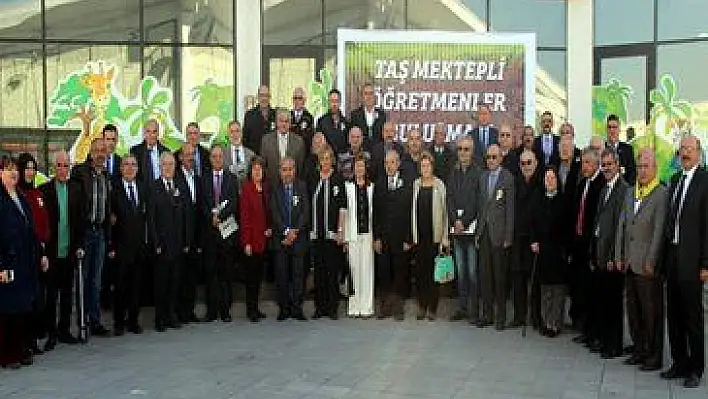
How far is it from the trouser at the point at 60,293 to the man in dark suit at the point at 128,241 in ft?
1.85

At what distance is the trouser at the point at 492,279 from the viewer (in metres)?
9.53

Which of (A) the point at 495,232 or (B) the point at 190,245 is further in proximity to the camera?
(B) the point at 190,245

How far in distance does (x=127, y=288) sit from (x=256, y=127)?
289cm

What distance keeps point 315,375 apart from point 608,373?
2.65 meters

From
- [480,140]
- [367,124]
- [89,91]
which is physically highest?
[89,91]

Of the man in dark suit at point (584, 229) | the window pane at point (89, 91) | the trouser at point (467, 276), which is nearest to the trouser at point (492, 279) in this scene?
the trouser at point (467, 276)

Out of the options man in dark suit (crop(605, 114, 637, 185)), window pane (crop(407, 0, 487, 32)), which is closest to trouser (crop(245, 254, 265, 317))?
man in dark suit (crop(605, 114, 637, 185))

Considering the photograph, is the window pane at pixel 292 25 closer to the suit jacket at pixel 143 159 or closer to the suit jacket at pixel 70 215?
the suit jacket at pixel 143 159

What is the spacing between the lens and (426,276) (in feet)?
33.0

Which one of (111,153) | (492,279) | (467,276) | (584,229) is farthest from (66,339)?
(584,229)

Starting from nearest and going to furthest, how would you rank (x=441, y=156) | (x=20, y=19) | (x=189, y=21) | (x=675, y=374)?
(x=675, y=374) < (x=441, y=156) < (x=20, y=19) < (x=189, y=21)

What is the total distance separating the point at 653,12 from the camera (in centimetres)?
1600

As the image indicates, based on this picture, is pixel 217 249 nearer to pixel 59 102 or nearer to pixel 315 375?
pixel 315 375

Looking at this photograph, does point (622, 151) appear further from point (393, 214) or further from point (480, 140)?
point (393, 214)
